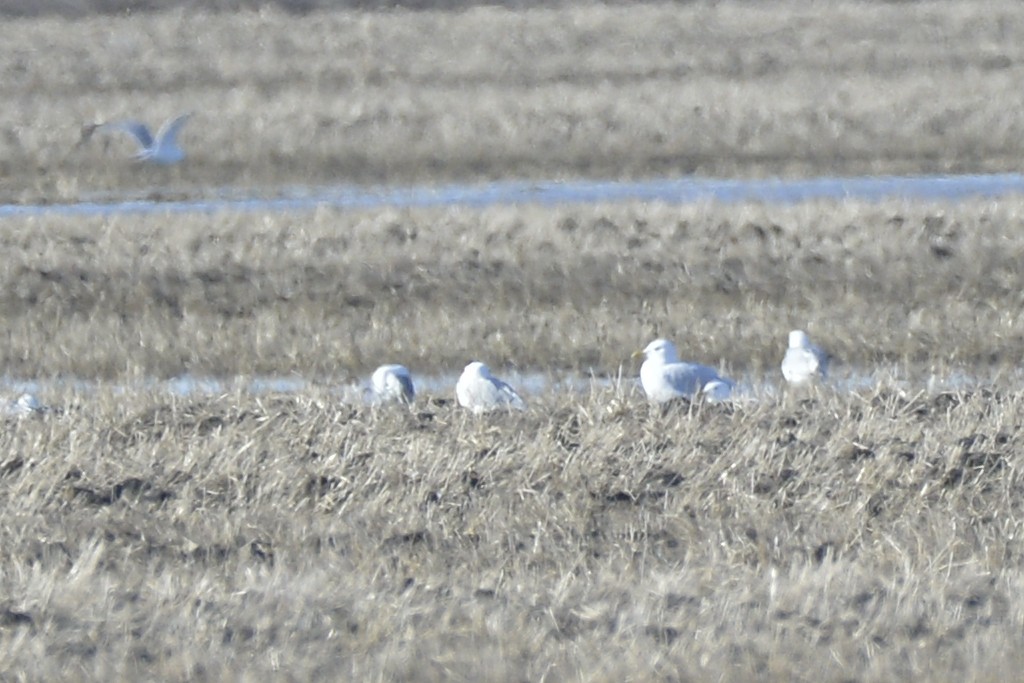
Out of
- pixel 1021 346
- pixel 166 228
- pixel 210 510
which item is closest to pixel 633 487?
pixel 210 510

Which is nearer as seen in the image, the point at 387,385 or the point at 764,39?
the point at 387,385

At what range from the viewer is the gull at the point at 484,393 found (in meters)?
7.16

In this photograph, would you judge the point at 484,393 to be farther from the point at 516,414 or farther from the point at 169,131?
the point at 169,131

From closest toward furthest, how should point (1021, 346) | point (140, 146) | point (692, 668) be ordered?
1. point (692, 668)
2. point (1021, 346)
3. point (140, 146)

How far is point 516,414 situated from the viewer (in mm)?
6855

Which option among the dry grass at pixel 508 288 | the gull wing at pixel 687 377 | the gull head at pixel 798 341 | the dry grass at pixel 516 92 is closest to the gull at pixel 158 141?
the dry grass at pixel 516 92

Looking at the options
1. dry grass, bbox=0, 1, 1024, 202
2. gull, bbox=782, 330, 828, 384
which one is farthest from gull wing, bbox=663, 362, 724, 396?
dry grass, bbox=0, 1, 1024, 202

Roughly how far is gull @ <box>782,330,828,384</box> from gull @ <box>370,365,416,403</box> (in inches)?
69.1

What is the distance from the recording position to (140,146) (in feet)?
59.4

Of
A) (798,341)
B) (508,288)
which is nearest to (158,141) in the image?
(508,288)

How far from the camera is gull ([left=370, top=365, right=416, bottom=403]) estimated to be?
761cm

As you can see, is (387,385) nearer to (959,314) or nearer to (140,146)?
(959,314)

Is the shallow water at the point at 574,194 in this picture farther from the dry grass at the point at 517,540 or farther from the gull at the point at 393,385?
the dry grass at the point at 517,540

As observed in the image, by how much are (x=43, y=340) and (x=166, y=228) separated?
2.56 metres
